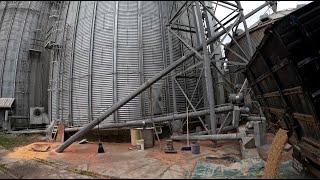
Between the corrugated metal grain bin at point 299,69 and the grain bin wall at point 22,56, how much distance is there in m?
23.3

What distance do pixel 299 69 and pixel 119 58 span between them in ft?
41.3

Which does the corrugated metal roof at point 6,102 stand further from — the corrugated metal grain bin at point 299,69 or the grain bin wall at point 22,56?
the corrugated metal grain bin at point 299,69

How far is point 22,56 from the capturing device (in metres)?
26.0

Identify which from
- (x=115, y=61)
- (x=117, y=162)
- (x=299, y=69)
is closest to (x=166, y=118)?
(x=117, y=162)

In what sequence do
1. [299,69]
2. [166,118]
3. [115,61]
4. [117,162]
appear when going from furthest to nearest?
[115,61] < [166,118] < [117,162] < [299,69]

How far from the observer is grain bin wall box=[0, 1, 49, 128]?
1005 inches

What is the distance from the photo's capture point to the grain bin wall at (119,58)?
16922mm

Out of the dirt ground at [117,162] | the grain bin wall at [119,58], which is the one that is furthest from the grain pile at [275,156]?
the grain bin wall at [119,58]

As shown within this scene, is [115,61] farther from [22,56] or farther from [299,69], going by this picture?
[22,56]

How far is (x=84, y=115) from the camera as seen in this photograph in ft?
57.3

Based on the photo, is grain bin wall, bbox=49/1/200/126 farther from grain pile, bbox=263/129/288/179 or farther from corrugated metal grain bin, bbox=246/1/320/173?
corrugated metal grain bin, bbox=246/1/320/173

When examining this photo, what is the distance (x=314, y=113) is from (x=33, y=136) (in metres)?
19.5

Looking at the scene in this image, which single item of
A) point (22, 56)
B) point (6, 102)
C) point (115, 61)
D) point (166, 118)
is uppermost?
point (22, 56)

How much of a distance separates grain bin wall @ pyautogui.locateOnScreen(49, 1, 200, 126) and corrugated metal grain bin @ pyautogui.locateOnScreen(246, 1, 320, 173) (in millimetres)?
10165
